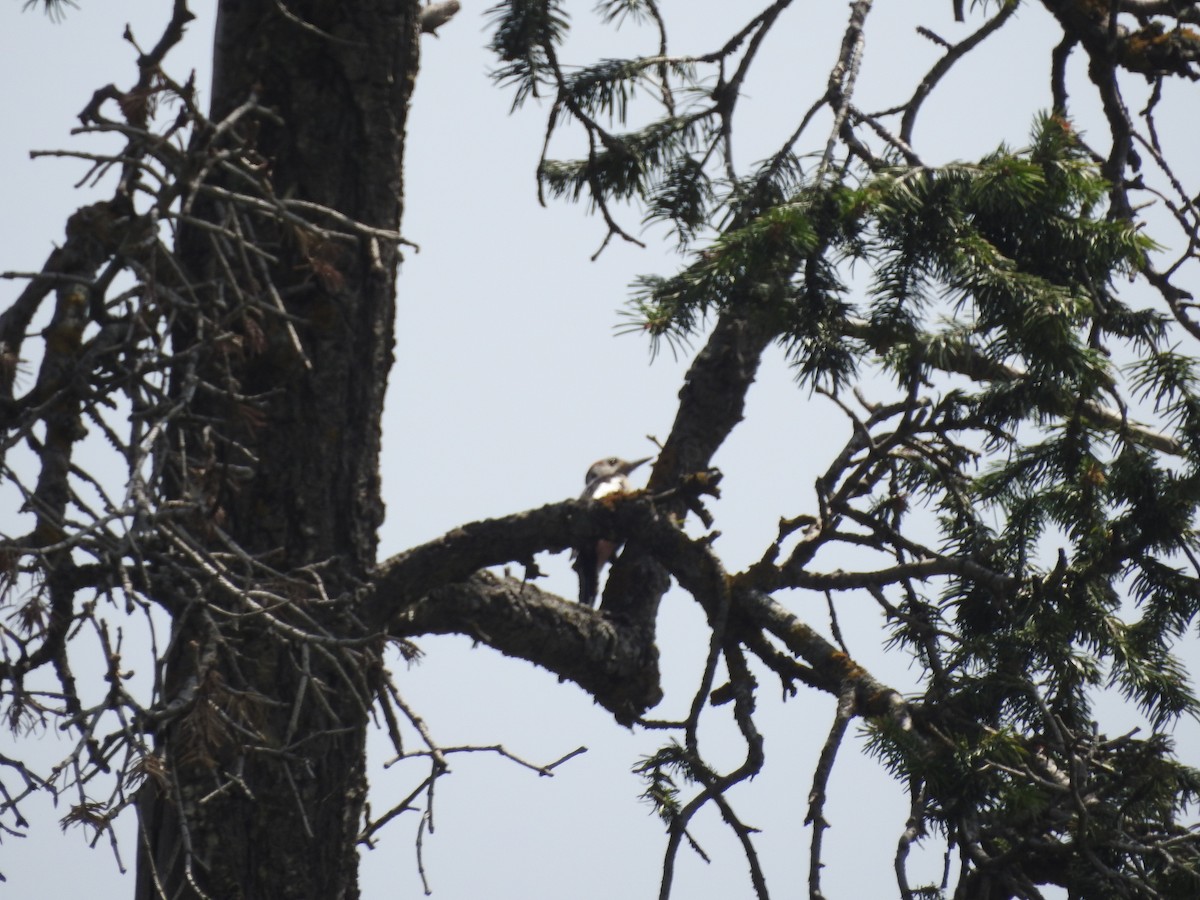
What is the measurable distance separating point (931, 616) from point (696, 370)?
3.80 feet

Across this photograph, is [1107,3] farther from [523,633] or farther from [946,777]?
[523,633]

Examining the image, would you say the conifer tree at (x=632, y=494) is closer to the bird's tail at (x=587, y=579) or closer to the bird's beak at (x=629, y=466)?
the bird's tail at (x=587, y=579)

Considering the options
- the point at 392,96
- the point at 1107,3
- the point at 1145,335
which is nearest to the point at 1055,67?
the point at 1107,3

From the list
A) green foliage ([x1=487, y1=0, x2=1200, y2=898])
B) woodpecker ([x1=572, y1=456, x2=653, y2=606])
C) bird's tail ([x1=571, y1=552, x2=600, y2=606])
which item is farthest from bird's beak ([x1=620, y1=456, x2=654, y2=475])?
green foliage ([x1=487, y1=0, x2=1200, y2=898])

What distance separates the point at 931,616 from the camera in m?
3.13

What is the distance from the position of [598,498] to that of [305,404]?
0.90 m

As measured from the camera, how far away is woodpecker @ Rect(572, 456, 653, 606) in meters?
3.98

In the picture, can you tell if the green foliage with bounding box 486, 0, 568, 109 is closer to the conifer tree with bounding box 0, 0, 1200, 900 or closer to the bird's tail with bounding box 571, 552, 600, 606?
the conifer tree with bounding box 0, 0, 1200, 900

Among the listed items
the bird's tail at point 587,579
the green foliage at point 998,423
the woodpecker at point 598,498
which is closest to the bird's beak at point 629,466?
the woodpecker at point 598,498

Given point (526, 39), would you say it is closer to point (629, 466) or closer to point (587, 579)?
point (587, 579)

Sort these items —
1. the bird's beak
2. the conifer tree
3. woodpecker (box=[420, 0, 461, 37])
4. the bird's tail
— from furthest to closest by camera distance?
the bird's beak, the bird's tail, woodpecker (box=[420, 0, 461, 37]), the conifer tree

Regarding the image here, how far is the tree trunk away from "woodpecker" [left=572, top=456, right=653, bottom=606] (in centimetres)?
82

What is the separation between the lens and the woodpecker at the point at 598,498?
3.98 meters

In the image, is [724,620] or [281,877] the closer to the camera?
[281,877]
